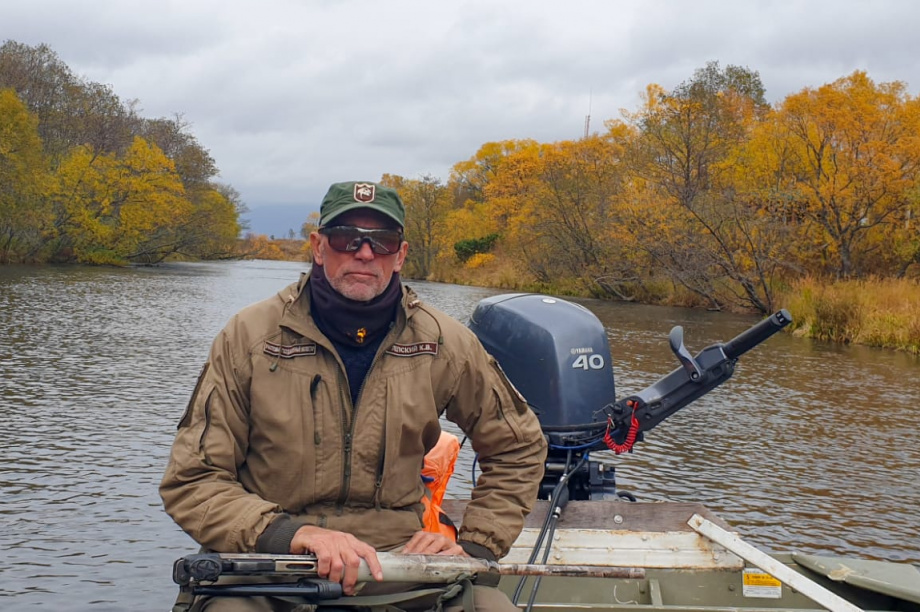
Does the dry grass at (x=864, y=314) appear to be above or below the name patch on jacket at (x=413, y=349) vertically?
below

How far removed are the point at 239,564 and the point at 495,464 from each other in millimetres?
1081

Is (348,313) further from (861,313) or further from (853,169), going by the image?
(853,169)

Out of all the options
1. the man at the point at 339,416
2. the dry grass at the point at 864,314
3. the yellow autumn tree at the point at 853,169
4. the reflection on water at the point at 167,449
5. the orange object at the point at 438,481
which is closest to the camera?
the man at the point at 339,416

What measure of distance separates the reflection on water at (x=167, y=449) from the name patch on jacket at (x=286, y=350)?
3.20m

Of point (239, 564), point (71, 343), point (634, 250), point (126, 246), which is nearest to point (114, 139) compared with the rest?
point (126, 246)

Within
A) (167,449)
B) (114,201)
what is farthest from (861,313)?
(114,201)

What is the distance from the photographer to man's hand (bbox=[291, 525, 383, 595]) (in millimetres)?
2729

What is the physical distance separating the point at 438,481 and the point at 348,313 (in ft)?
3.71

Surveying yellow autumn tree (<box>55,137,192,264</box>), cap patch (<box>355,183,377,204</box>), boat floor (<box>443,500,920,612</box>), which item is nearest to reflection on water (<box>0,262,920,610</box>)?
boat floor (<box>443,500,920,612</box>)

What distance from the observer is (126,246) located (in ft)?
171

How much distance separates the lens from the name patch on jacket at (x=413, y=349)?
315cm

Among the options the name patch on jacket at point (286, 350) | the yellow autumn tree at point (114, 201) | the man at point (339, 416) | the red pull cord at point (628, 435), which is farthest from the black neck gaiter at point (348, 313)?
the yellow autumn tree at point (114, 201)

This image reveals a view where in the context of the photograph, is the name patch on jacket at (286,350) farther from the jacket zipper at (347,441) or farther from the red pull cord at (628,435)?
the red pull cord at (628,435)

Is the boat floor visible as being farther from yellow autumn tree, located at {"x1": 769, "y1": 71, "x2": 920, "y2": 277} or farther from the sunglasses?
yellow autumn tree, located at {"x1": 769, "y1": 71, "x2": 920, "y2": 277}
